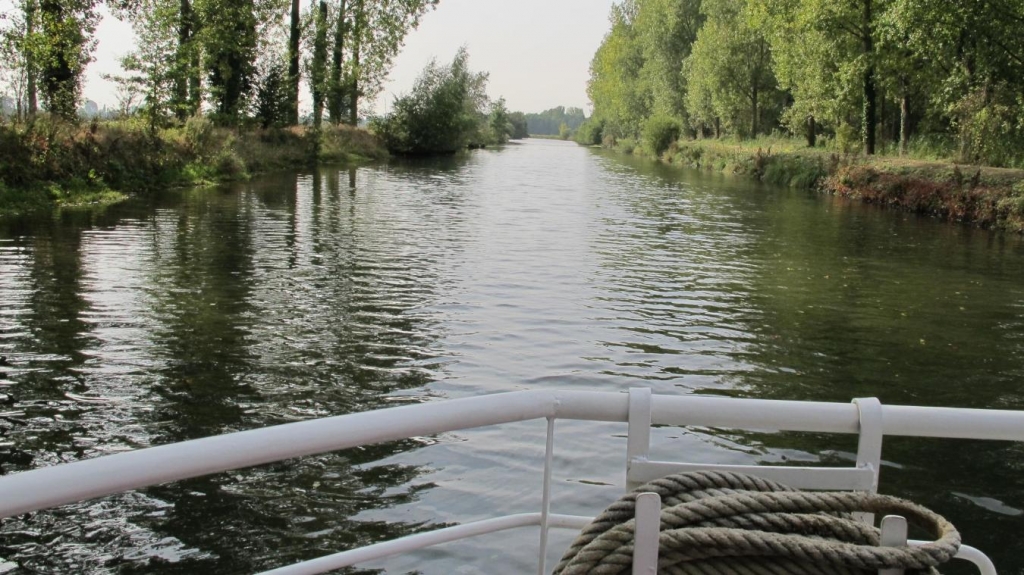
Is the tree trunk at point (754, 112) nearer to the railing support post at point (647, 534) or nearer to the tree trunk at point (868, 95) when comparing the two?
the tree trunk at point (868, 95)

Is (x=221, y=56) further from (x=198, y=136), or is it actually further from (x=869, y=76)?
(x=869, y=76)

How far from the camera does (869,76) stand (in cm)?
3684

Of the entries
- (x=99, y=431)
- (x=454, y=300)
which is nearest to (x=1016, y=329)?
(x=454, y=300)

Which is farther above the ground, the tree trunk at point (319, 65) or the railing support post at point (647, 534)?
the tree trunk at point (319, 65)

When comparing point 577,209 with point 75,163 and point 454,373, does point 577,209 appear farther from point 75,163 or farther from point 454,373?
point 454,373

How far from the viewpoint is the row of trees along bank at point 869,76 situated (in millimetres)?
28328

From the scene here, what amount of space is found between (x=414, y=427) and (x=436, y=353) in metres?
8.49

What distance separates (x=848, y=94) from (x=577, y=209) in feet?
52.9

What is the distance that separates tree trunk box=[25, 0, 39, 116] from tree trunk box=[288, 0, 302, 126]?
18436 millimetres

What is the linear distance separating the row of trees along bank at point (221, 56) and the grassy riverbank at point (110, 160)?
1282 millimetres

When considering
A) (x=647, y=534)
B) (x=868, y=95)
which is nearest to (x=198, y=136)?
(x=868, y=95)

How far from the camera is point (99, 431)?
7367mm

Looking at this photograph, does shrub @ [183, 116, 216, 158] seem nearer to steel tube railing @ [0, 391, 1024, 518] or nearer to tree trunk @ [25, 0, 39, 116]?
tree trunk @ [25, 0, 39, 116]

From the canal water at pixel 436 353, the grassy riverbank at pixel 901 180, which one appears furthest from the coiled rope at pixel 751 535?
the grassy riverbank at pixel 901 180
